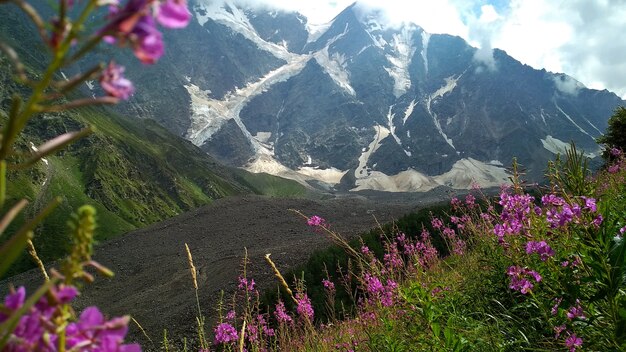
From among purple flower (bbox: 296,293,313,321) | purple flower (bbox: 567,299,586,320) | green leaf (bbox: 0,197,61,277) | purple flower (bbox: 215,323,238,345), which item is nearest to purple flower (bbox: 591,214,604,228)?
purple flower (bbox: 567,299,586,320)

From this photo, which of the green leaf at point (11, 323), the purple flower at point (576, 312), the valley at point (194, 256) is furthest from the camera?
the valley at point (194, 256)

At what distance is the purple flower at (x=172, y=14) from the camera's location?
756 mm

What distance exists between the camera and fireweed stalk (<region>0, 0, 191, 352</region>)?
2.29ft

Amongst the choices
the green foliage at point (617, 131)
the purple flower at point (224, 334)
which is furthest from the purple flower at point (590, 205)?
the green foliage at point (617, 131)

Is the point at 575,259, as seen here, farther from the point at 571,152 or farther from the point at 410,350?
the point at 410,350

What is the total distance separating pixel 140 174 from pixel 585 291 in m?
118

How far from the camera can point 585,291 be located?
314cm

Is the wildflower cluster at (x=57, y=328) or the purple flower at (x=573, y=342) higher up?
the wildflower cluster at (x=57, y=328)

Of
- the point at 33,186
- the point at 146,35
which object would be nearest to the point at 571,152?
the point at 146,35

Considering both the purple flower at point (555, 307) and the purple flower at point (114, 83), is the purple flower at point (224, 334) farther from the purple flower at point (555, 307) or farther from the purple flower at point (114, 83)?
the purple flower at point (114, 83)

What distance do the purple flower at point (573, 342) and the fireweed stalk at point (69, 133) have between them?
2.84 m

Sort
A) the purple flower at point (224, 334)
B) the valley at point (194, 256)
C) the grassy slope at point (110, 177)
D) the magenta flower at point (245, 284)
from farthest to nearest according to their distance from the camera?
the grassy slope at point (110, 177), the valley at point (194, 256), the purple flower at point (224, 334), the magenta flower at point (245, 284)

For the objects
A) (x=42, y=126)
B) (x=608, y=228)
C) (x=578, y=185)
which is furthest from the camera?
(x=42, y=126)

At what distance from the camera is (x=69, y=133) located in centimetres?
74
